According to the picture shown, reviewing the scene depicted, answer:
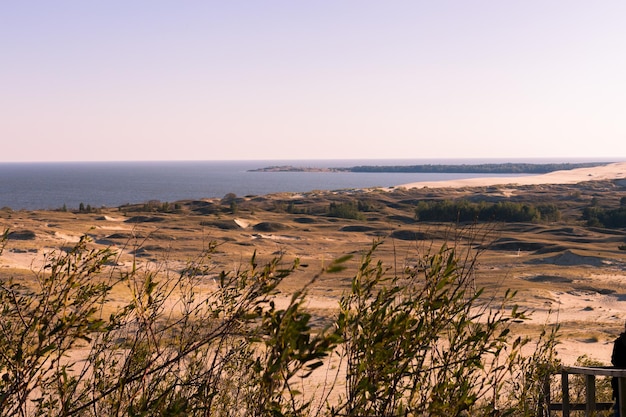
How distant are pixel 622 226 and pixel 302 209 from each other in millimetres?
31242

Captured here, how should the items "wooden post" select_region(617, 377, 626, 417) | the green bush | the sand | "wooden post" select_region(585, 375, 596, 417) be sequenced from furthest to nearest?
1. the green bush
2. the sand
3. "wooden post" select_region(585, 375, 596, 417)
4. "wooden post" select_region(617, 377, 626, 417)

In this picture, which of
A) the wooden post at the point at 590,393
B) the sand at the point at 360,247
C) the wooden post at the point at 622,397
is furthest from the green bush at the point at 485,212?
the wooden post at the point at 622,397

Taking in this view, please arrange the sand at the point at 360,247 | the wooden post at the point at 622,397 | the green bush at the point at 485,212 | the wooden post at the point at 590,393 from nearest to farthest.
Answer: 1. the wooden post at the point at 622,397
2. the wooden post at the point at 590,393
3. the sand at the point at 360,247
4. the green bush at the point at 485,212

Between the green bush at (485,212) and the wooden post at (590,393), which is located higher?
the wooden post at (590,393)

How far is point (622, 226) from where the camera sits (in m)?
53.7

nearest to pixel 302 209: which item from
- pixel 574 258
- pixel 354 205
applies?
pixel 354 205

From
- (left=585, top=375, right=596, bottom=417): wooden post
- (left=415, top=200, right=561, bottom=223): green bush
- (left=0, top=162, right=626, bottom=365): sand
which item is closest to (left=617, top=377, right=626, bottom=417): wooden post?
(left=585, top=375, right=596, bottom=417): wooden post

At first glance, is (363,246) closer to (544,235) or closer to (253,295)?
(544,235)

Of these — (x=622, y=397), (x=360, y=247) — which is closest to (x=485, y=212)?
(x=360, y=247)

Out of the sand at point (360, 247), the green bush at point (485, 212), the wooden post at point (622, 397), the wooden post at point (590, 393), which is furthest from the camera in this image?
the green bush at point (485, 212)

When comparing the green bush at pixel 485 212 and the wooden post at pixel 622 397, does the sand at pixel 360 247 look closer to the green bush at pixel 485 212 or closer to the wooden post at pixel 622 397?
the green bush at pixel 485 212

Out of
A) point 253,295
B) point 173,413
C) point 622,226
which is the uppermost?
point 253,295

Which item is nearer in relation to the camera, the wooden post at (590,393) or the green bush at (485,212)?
the wooden post at (590,393)

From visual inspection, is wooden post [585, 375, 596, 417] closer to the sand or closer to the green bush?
A: the sand
